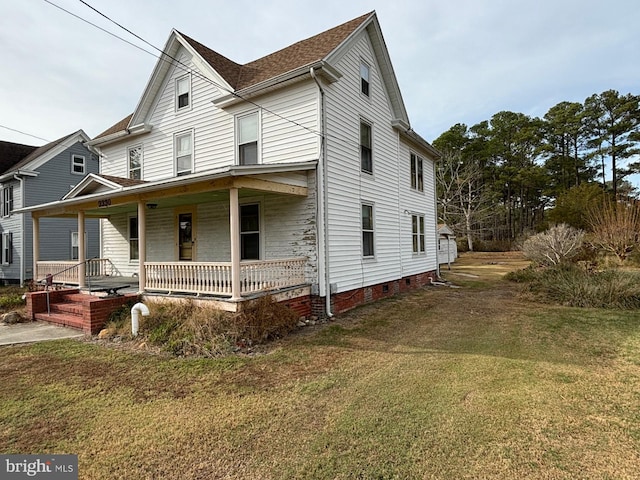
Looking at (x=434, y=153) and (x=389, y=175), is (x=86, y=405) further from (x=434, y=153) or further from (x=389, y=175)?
(x=434, y=153)

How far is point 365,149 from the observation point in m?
11.3

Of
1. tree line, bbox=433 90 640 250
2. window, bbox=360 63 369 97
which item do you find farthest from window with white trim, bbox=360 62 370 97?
tree line, bbox=433 90 640 250

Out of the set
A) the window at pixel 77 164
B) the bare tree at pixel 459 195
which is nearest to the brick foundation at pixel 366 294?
the window at pixel 77 164

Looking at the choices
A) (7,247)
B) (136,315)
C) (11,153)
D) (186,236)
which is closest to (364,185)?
(186,236)

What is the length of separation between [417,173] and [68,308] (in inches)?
539

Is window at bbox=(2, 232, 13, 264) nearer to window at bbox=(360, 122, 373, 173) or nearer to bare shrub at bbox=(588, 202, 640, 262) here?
window at bbox=(360, 122, 373, 173)

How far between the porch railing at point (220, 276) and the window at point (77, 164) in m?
17.4

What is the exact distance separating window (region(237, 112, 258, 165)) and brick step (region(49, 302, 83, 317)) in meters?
5.74

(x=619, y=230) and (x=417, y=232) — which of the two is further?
(x=619, y=230)

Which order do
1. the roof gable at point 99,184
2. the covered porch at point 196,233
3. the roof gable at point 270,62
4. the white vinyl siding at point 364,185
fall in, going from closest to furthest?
the covered porch at point 196,233
the roof gable at point 99,184
the white vinyl siding at point 364,185
the roof gable at point 270,62

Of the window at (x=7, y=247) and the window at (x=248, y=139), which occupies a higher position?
the window at (x=248, y=139)

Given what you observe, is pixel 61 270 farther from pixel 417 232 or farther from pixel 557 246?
pixel 557 246

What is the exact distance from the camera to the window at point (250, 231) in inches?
390

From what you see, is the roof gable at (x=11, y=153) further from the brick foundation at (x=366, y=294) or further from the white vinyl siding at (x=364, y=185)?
the brick foundation at (x=366, y=294)
